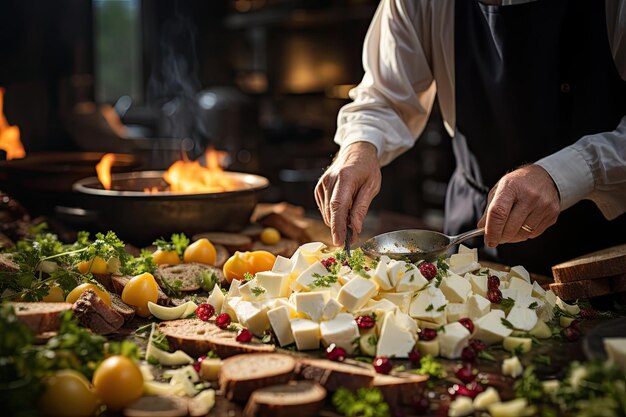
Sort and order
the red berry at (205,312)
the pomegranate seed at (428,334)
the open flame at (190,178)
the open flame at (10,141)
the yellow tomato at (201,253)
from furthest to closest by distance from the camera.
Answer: the open flame at (10,141)
the open flame at (190,178)
the yellow tomato at (201,253)
the red berry at (205,312)
the pomegranate seed at (428,334)

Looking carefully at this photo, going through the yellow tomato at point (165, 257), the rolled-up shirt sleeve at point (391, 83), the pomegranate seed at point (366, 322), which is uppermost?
the rolled-up shirt sleeve at point (391, 83)

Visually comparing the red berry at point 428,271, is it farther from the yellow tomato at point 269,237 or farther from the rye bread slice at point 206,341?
the yellow tomato at point 269,237

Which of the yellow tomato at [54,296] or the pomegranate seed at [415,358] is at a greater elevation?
the yellow tomato at [54,296]

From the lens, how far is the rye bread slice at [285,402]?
1880 mm

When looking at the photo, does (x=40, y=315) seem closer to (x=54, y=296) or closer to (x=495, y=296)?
(x=54, y=296)

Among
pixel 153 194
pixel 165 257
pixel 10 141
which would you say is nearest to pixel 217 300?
pixel 165 257

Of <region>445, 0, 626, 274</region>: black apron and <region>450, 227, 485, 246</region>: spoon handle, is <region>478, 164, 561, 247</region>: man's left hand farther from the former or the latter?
<region>445, 0, 626, 274</region>: black apron

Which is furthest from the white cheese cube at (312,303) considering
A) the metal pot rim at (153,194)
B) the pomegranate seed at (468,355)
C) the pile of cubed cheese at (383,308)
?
the metal pot rim at (153,194)

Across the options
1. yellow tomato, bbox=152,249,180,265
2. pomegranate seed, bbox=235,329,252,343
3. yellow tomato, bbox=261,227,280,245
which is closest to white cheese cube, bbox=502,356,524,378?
pomegranate seed, bbox=235,329,252,343

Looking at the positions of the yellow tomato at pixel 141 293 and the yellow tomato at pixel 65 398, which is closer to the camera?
the yellow tomato at pixel 65 398

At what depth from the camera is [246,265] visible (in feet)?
10.2

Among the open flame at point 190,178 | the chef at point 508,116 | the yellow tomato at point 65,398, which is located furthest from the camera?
the open flame at point 190,178

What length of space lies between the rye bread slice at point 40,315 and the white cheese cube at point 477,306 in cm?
134

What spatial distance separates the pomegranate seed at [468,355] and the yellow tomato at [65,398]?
1.11 meters
